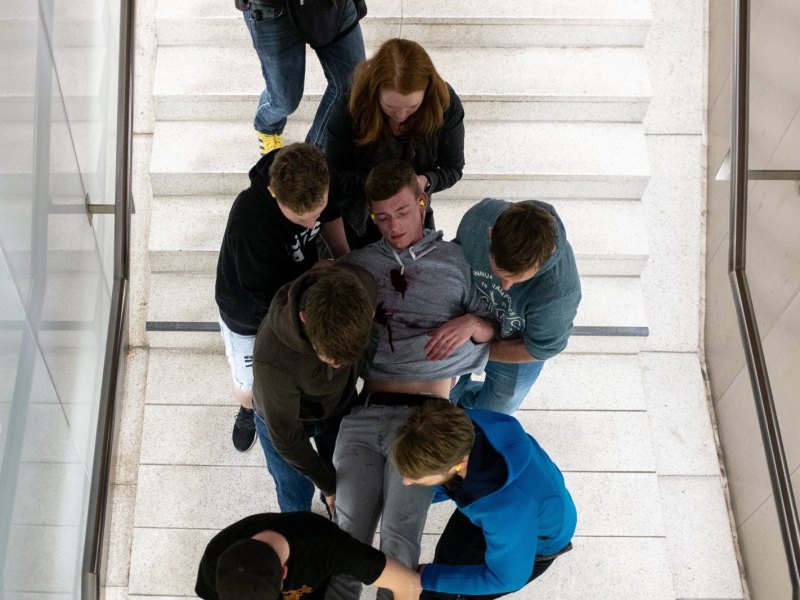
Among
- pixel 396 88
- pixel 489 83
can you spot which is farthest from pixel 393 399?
pixel 489 83

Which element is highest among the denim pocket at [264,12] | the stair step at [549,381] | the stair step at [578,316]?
the denim pocket at [264,12]

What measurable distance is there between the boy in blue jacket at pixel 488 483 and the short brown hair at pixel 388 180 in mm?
729

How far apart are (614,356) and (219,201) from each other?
2.21 metres

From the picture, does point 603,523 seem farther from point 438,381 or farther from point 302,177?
point 302,177

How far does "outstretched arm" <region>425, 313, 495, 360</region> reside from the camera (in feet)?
8.98

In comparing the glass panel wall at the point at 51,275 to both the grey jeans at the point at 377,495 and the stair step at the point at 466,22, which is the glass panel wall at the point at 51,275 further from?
the grey jeans at the point at 377,495

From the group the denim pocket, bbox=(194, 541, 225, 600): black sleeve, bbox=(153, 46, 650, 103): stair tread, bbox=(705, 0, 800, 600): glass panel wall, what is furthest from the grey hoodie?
bbox=(153, 46, 650, 103): stair tread

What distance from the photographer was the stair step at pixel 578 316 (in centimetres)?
412

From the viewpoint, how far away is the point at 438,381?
2871 mm

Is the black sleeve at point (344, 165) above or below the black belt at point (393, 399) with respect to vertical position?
above

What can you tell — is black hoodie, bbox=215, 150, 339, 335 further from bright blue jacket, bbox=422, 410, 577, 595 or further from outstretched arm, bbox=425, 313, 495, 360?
bright blue jacket, bbox=422, 410, 577, 595

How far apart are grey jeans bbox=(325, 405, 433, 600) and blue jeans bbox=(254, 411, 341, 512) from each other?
26 centimetres

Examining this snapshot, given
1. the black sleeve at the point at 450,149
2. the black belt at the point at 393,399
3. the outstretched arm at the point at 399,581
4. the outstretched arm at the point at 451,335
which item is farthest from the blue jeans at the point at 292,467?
the black sleeve at the point at 450,149

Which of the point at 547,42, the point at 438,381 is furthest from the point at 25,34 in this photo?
the point at 547,42
